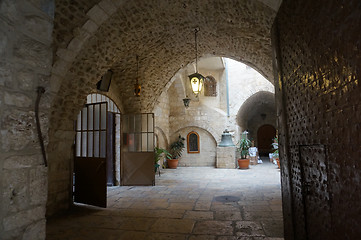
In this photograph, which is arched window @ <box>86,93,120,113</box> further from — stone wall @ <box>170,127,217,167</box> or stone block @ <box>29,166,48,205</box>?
stone wall @ <box>170,127,217,167</box>

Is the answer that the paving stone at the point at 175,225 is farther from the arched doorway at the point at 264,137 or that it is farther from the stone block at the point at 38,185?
the arched doorway at the point at 264,137

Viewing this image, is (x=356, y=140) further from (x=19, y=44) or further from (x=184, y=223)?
(x=184, y=223)

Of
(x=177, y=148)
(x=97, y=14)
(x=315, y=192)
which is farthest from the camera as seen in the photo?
(x=177, y=148)

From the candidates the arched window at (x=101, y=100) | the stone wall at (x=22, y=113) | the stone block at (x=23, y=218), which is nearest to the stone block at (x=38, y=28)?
the stone wall at (x=22, y=113)

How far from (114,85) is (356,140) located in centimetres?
594

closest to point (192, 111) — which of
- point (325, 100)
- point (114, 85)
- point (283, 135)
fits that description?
point (114, 85)

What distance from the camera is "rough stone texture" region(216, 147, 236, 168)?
9992mm

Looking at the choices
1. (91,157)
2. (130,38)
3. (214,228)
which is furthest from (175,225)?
(130,38)

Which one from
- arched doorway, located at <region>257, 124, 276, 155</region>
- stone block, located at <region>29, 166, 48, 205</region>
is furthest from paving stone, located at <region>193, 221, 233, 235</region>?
arched doorway, located at <region>257, 124, 276, 155</region>

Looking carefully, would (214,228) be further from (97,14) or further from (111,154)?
(111,154)

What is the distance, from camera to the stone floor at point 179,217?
288 centimetres

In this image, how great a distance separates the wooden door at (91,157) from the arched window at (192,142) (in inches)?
268

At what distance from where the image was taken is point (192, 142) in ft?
36.9

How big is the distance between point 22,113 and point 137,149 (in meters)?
4.99
